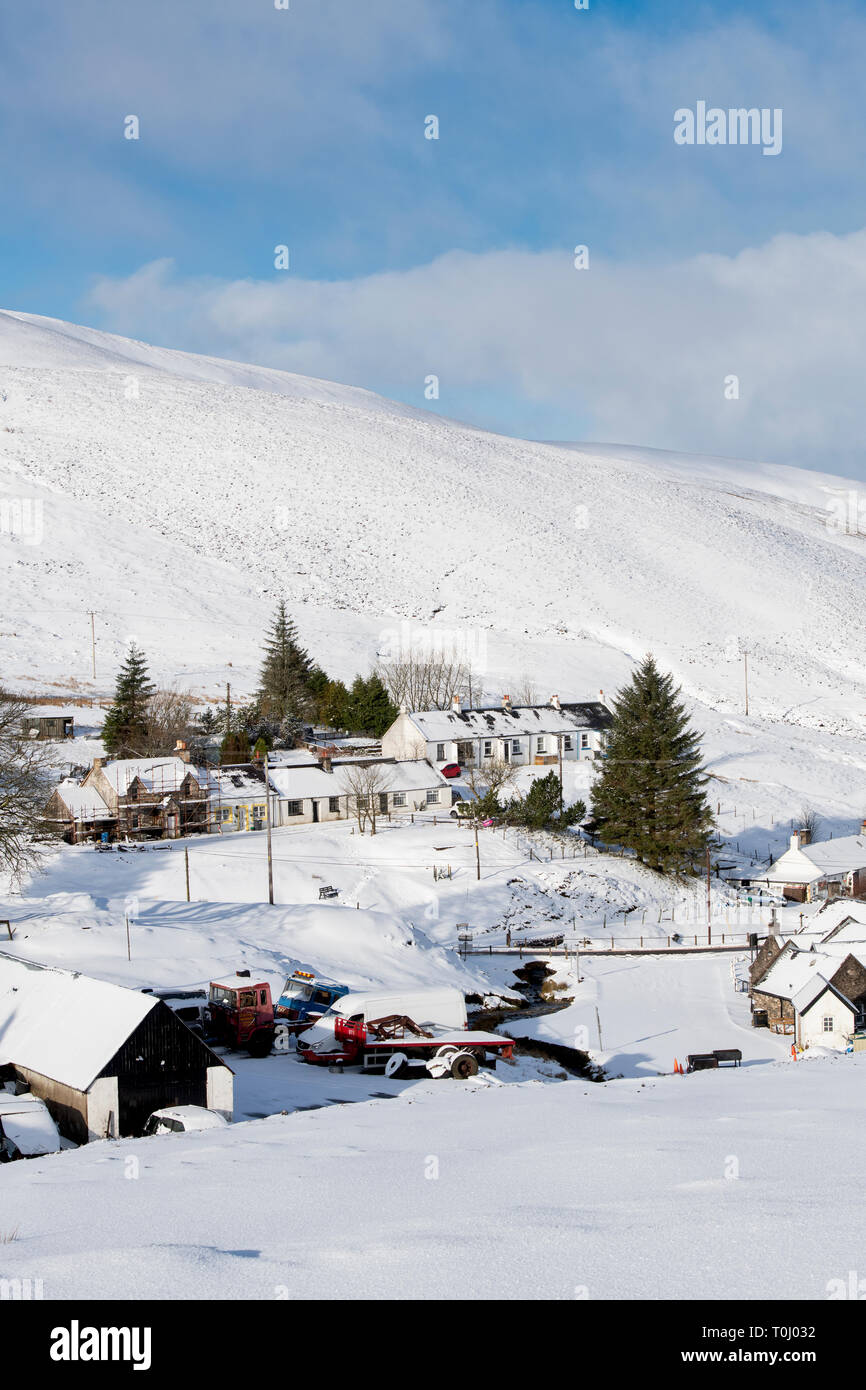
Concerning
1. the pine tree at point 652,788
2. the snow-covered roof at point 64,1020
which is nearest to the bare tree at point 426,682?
the pine tree at point 652,788

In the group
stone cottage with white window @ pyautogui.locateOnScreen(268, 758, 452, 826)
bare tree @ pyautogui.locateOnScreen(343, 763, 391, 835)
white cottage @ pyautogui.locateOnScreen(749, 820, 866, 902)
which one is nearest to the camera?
white cottage @ pyautogui.locateOnScreen(749, 820, 866, 902)

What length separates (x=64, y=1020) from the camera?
21.3 metres

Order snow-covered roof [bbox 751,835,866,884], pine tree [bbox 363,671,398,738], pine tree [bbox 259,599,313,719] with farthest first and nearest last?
pine tree [bbox 259,599,313,719], pine tree [bbox 363,671,398,738], snow-covered roof [bbox 751,835,866,884]

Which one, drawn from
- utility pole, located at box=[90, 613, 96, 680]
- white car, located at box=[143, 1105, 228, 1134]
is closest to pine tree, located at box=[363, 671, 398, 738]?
utility pole, located at box=[90, 613, 96, 680]

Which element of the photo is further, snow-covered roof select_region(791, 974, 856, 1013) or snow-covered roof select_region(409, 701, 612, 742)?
snow-covered roof select_region(409, 701, 612, 742)

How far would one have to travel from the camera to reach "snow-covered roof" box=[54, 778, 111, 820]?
47.8 metres

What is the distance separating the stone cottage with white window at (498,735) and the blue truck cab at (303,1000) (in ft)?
92.2

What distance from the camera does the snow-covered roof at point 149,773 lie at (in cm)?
4869

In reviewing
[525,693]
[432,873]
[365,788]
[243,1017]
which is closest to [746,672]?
[525,693]

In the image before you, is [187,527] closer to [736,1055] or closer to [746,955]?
[746,955]

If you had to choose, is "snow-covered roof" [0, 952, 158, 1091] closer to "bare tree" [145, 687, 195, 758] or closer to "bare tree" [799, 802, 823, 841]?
"bare tree" [145, 687, 195, 758]

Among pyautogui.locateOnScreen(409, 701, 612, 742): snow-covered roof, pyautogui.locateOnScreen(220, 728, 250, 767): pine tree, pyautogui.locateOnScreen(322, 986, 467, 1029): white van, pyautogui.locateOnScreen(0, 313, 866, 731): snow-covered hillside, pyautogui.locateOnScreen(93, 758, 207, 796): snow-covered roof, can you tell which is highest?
pyautogui.locateOnScreen(0, 313, 866, 731): snow-covered hillside

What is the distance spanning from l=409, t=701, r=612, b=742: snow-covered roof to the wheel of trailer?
35.0 m

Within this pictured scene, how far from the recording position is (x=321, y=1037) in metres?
26.4
